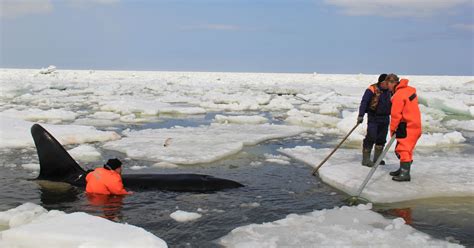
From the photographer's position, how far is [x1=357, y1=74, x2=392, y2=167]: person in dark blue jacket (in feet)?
24.4

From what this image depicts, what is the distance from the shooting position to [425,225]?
513 cm

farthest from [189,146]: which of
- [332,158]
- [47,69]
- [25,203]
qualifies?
[47,69]

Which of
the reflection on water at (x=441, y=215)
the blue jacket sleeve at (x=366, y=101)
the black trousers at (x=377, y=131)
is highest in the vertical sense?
the blue jacket sleeve at (x=366, y=101)

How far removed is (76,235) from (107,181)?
2.36m

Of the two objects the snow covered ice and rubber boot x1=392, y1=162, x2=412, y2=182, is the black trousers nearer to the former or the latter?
the snow covered ice

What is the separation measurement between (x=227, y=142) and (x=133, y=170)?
117 inches

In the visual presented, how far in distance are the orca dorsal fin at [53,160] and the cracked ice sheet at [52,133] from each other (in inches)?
134

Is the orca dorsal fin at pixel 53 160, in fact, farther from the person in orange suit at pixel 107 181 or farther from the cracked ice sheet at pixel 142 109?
the cracked ice sheet at pixel 142 109

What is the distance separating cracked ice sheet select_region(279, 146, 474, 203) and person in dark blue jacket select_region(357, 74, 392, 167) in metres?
0.48

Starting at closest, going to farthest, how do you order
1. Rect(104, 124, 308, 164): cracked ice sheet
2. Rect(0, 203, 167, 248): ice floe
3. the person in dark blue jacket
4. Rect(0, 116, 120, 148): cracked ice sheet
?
Rect(0, 203, 167, 248): ice floe, the person in dark blue jacket, Rect(104, 124, 308, 164): cracked ice sheet, Rect(0, 116, 120, 148): cracked ice sheet

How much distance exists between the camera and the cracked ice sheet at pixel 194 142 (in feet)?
29.6

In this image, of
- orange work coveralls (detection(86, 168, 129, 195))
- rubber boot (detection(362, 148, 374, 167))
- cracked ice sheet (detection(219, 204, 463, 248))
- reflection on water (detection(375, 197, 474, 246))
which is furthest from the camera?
rubber boot (detection(362, 148, 374, 167))

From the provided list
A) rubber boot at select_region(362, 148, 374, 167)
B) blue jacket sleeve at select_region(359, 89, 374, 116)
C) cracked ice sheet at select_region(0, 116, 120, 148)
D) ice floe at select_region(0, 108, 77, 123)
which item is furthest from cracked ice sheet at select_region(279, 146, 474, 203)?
ice floe at select_region(0, 108, 77, 123)

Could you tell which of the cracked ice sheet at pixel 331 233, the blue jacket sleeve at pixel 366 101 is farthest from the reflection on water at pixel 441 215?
the blue jacket sleeve at pixel 366 101
